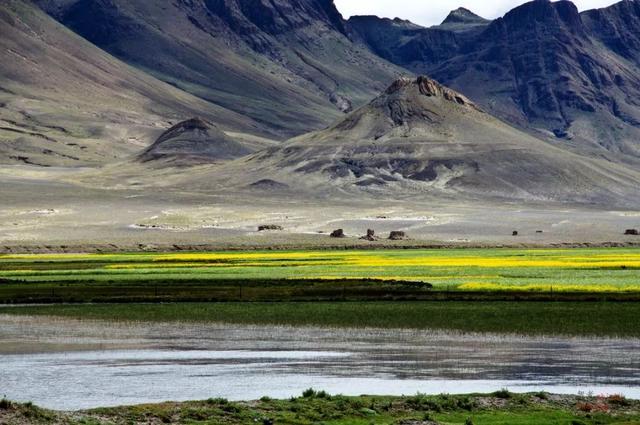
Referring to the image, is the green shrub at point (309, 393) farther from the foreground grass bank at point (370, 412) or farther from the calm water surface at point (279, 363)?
the calm water surface at point (279, 363)

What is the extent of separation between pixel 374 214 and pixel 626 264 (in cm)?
10373

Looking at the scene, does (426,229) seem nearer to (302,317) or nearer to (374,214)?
(374,214)

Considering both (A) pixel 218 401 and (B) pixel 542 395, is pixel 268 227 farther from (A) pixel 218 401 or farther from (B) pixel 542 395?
(A) pixel 218 401

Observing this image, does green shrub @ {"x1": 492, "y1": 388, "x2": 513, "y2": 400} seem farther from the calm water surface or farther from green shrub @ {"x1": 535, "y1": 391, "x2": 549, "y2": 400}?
the calm water surface

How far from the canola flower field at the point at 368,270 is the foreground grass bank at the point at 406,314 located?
851 cm

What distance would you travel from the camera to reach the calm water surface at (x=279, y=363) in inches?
1350

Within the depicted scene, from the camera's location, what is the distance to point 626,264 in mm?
89125

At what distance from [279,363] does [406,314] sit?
49.0 feet

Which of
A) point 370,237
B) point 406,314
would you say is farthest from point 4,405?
point 370,237

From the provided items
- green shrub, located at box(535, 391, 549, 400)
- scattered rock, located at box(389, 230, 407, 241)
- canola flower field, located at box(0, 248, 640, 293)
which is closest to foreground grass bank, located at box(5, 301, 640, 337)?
canola flower field, located at box(0, 248, 640, 293)

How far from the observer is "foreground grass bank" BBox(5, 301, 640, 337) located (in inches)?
1922

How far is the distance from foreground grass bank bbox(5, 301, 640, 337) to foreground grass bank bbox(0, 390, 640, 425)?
15758 millimetres

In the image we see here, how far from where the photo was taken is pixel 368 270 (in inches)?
3386

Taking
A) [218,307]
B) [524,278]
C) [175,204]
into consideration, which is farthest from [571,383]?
[175,204]
